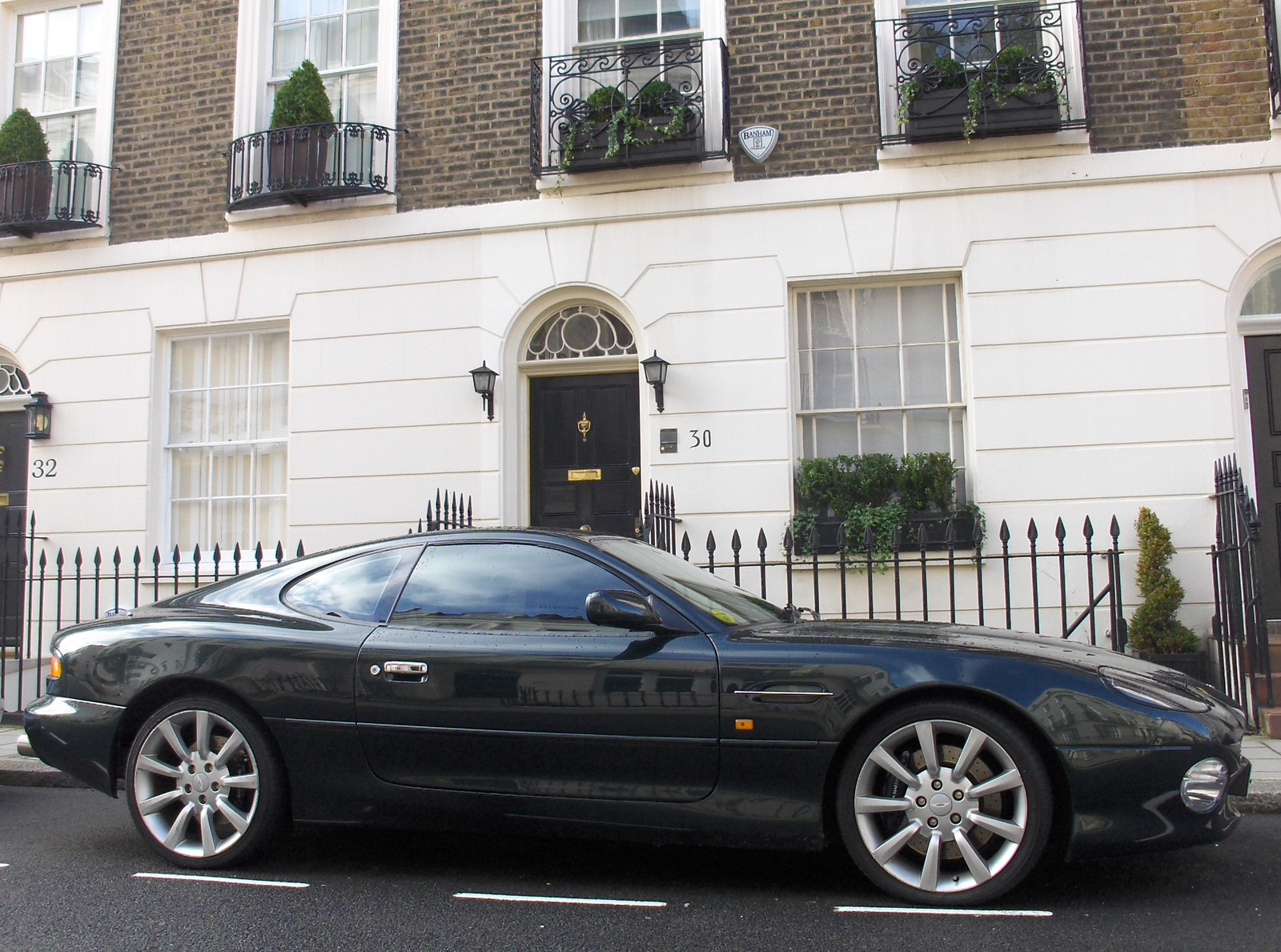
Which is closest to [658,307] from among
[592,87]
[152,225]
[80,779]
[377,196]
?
[592,87]

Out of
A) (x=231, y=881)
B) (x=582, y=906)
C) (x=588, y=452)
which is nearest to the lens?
(x=582, y=906)

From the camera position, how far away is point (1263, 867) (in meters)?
4.21

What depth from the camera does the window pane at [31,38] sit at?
11.2 metres

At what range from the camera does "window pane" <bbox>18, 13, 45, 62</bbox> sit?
1125cm

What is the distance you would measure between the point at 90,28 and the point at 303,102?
305 cm

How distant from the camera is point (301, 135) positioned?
992cm

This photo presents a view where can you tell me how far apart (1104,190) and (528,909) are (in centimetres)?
746

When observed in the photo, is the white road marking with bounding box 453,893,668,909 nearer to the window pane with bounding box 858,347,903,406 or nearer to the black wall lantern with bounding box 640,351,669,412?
the black wall lantern with bounding box 640,351,669,412

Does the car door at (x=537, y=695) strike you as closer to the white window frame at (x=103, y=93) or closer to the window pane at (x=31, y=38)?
the white window frame at (x=103, y=93)

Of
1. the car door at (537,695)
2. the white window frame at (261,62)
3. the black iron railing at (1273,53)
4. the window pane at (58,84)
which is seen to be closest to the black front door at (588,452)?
the white window frame at (261,62)

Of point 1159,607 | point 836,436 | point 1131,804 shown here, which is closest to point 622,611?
point 1131,804

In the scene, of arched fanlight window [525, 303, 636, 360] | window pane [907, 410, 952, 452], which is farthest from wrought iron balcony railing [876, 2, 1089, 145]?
arched fanlight window [525, 303, 636, 360]

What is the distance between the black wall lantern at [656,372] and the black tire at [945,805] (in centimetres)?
552

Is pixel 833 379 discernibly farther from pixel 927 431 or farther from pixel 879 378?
pixel 927 431
